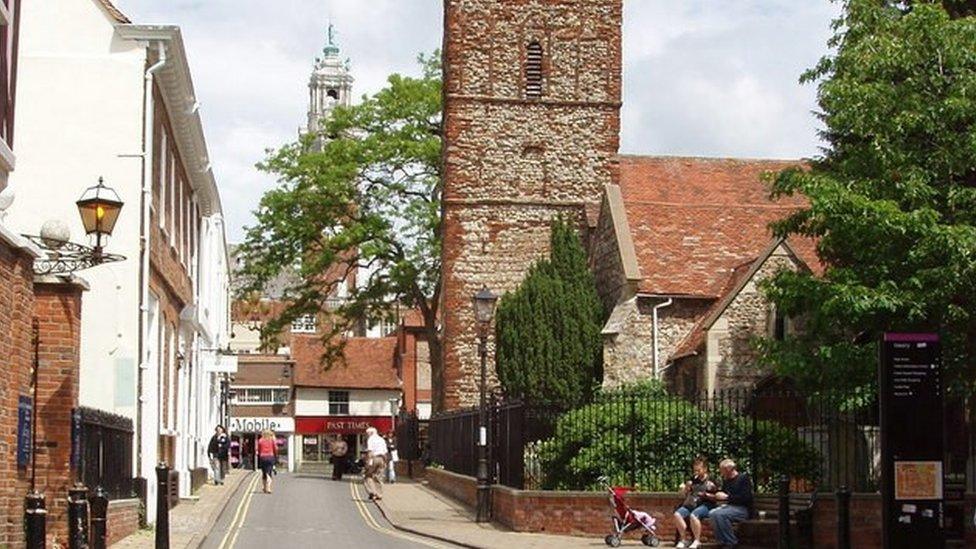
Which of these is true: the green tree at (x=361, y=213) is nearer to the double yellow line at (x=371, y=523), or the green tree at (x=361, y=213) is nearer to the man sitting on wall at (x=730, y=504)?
the double yellow line at (x=371, y=523)

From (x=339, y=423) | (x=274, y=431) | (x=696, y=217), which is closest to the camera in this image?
(x=696, y=217)

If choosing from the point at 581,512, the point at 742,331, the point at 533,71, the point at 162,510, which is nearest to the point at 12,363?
the point at 162,510

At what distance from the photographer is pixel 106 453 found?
2044cm

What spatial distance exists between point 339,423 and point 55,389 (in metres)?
69.2

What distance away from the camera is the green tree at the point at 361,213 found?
51719 mm

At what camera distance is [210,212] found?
41.6 metres

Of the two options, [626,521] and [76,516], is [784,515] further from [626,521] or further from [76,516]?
[76,516]

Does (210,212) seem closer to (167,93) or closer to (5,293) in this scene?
(167,93)

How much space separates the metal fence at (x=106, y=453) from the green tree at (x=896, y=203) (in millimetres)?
9734

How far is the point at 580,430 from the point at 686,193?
2546cm

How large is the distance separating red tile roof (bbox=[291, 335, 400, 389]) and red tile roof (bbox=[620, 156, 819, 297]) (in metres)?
38.8

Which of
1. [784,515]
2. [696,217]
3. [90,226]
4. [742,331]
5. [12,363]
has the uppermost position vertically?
[696,217]

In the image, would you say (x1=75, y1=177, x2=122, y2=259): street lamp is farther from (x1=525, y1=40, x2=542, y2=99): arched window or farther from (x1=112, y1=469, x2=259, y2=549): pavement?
(x1=525, y1=40, x2=542, y2=99): arched window

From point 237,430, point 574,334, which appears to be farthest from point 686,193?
point 237,430
